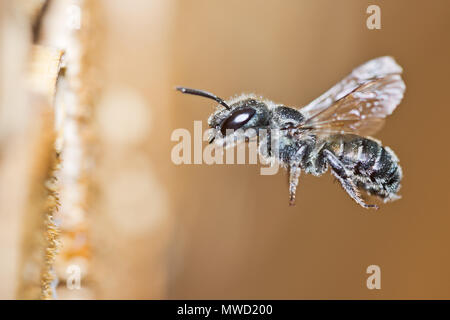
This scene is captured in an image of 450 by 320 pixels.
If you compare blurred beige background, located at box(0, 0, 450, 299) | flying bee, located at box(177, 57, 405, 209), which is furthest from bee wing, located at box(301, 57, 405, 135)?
blurred beige background, located at box(0, 0, 450, 299)

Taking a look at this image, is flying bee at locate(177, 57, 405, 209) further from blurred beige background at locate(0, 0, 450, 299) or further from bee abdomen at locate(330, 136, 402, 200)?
blurred beige background at locate(0, 0, 450, 299)

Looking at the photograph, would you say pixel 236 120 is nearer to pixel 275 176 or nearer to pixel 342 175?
pixel 342 175

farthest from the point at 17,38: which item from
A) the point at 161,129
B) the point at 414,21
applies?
the point at 414,21

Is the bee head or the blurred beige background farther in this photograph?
the blurred beige background

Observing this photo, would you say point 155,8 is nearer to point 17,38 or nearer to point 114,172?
point 114,172

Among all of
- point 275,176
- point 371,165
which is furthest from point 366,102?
point 275,176

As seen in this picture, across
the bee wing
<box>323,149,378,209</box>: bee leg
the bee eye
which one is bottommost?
<box>323,149,378,209</box>: bee leg

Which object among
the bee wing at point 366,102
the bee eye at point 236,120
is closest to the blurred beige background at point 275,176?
the bee wing at point 366,102
